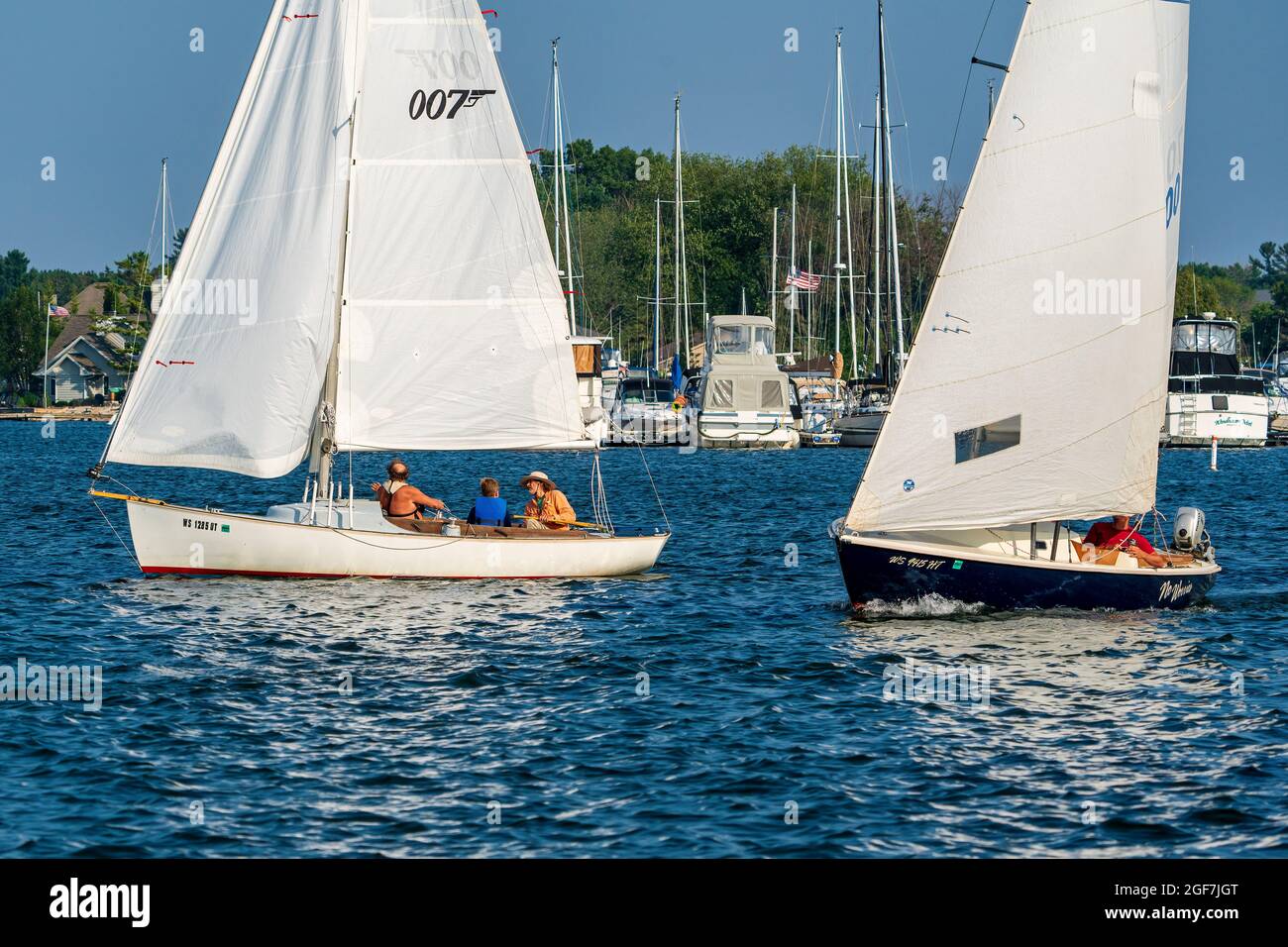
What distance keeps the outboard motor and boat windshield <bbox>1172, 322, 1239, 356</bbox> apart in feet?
187

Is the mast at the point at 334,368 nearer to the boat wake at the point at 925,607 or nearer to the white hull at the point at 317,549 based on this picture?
the white hull at the point at 317,549

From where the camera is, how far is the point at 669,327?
120188mm

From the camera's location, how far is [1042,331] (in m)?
21.6

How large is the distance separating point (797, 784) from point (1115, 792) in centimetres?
282

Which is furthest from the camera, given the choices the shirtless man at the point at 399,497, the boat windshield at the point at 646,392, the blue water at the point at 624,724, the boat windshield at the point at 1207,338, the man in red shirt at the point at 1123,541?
the boat windshield at the point at 646,392

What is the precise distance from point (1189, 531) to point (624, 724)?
10.3m

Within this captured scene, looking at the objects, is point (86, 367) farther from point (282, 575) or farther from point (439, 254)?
point (282, 575)

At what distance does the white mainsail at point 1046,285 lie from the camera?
21047 mm

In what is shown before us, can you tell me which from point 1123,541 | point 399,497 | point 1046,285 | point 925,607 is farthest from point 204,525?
point 1123,541

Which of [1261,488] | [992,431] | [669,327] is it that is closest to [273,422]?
[992,431]

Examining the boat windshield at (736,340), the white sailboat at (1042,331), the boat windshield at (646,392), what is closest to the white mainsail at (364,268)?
the white sailboat at (1042,331)

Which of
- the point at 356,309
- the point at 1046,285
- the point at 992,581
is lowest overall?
the point at 992,581

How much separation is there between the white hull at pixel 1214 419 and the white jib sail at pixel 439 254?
53026 millimetres

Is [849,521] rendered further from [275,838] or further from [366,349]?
[275,838]
